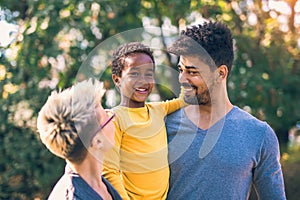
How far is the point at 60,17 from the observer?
23.2 feet

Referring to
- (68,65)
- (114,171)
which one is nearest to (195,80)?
(114,171)

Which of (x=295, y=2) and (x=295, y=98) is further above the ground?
(x=295, y=2)

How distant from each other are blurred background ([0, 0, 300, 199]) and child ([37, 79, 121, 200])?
4.37 meters

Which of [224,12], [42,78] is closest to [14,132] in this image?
[42,78]

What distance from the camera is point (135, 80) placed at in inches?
117

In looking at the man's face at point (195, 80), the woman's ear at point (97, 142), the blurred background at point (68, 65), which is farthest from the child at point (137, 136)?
the blurred background at point (68, 65)

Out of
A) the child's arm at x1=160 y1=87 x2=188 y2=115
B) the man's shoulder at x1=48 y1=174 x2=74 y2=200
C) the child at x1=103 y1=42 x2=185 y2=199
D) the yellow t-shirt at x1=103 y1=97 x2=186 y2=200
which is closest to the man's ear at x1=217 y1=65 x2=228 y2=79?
the child's arm at x1=160 y1=87 x2=188 y2=115

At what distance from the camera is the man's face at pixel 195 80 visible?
3100mm

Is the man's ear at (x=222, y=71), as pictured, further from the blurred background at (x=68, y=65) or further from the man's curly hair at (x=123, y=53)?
the blurred background at (x=68, y=65)

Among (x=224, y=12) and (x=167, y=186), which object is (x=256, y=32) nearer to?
(x=224, y=12)

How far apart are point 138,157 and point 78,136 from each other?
0.59 metres

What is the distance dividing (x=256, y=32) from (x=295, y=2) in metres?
0.65

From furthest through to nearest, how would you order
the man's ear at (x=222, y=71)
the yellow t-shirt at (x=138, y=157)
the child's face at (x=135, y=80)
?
the man's ear at (x=222, y=71), the child's face at (x=135, y=80), the yellow t-shirt at (x=138, y=157)

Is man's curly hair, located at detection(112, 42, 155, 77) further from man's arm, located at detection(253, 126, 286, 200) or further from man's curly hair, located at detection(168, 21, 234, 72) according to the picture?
man's arm, located at detection(253, 126, 286, 200)
